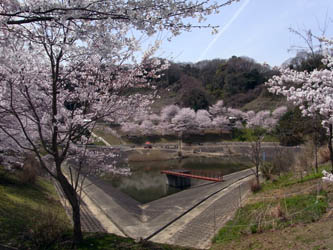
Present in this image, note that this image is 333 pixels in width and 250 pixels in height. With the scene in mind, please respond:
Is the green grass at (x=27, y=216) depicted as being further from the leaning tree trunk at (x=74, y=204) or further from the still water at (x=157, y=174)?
the still water at (x=157, y=174)

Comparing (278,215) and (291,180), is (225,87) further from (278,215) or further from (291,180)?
(278,215)

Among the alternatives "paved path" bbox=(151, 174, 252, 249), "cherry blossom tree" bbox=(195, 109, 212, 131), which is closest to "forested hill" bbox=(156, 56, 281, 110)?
"cherry blossom tree" bbox=(195, 109, 212, 131)

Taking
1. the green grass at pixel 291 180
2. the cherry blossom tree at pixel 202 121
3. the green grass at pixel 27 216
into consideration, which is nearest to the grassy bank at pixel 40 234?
the green grass at pixel 27 216

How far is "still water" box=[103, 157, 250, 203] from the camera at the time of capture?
19822 mm

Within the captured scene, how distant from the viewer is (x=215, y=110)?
58.0 metres

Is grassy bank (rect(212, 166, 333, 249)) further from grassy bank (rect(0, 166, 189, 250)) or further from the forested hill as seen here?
the forested hill

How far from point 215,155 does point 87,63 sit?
32.7 m

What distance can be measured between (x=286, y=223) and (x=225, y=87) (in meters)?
67.1

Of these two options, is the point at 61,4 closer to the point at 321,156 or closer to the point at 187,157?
the point at 321,156

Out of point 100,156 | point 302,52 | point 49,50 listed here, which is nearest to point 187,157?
point 100,156

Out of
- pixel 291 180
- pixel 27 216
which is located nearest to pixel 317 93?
pixel 291 180

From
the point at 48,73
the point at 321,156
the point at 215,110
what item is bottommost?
the point at 321,156

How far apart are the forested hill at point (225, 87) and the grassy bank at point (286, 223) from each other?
4546 cm

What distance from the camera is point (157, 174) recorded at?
2658cm
